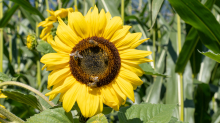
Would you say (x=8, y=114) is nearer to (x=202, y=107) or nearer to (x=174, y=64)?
(x=174, y=64)

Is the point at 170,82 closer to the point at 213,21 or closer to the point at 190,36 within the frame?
the point at 190,36

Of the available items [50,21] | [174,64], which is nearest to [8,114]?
[50,21]

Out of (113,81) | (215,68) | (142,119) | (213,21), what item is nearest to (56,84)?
(113,81)

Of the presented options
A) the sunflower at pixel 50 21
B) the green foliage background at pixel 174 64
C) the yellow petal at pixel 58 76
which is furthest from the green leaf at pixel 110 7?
the yellow petal at pixel 58 76

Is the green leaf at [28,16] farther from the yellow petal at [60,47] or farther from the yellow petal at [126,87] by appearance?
the yellow petal at [126,87]

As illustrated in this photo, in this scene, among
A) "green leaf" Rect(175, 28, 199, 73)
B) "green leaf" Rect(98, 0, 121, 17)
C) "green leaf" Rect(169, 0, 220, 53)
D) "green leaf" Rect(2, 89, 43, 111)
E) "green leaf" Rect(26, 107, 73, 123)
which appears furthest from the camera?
"green leaf" Rect(98, 0, 121, 17)

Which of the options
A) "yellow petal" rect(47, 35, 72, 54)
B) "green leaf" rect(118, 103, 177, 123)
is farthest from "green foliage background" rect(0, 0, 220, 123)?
"yellow petal" rect(47, 35, 72, 54)

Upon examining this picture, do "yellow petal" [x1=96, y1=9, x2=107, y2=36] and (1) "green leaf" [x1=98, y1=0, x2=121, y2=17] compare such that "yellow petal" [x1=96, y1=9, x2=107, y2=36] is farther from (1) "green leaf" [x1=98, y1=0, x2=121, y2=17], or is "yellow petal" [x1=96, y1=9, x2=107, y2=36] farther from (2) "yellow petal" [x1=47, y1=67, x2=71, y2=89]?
(1) "green leaf" [x1=98, y1=0, x2=121, y2=17]
